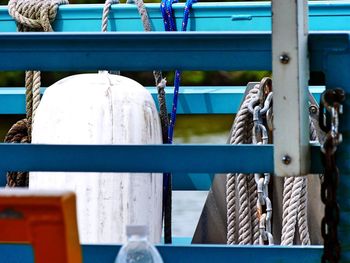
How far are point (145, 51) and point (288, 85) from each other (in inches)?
18.3

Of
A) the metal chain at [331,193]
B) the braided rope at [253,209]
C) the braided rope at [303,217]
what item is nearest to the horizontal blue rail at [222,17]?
the braided rope at [253,209]

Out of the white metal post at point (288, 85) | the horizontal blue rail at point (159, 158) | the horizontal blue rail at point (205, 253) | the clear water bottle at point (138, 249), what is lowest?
the horizontal blue rail at point (205, 253)

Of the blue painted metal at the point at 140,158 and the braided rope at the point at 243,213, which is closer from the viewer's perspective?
the blue painted metal at the point at 140,158

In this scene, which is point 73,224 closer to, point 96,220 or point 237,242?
point 96,220

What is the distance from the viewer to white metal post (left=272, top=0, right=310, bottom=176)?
9.94ft

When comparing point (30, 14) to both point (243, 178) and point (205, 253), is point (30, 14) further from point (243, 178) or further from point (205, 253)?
point (205, 253)

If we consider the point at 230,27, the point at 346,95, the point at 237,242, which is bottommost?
the point at 237,242

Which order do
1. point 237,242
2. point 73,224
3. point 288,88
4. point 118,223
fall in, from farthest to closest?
point 237,242 < point 118,223 < point 288,88 < point 73,224

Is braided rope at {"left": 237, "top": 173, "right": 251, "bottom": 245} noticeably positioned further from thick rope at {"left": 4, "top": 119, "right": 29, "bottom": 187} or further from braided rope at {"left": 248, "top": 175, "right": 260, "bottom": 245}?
thick rope at {"left": 4, "top": 119, "right": 29, "bottom": 187}

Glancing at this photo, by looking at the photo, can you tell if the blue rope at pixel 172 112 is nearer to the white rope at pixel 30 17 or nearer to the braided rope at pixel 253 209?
the braided rope at pixel 253 209

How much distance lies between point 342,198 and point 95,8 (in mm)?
2891

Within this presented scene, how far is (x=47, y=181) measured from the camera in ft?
13.8

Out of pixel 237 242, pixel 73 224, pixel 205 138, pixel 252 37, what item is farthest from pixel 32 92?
pixel 205 138

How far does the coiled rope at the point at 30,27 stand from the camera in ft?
16.5
